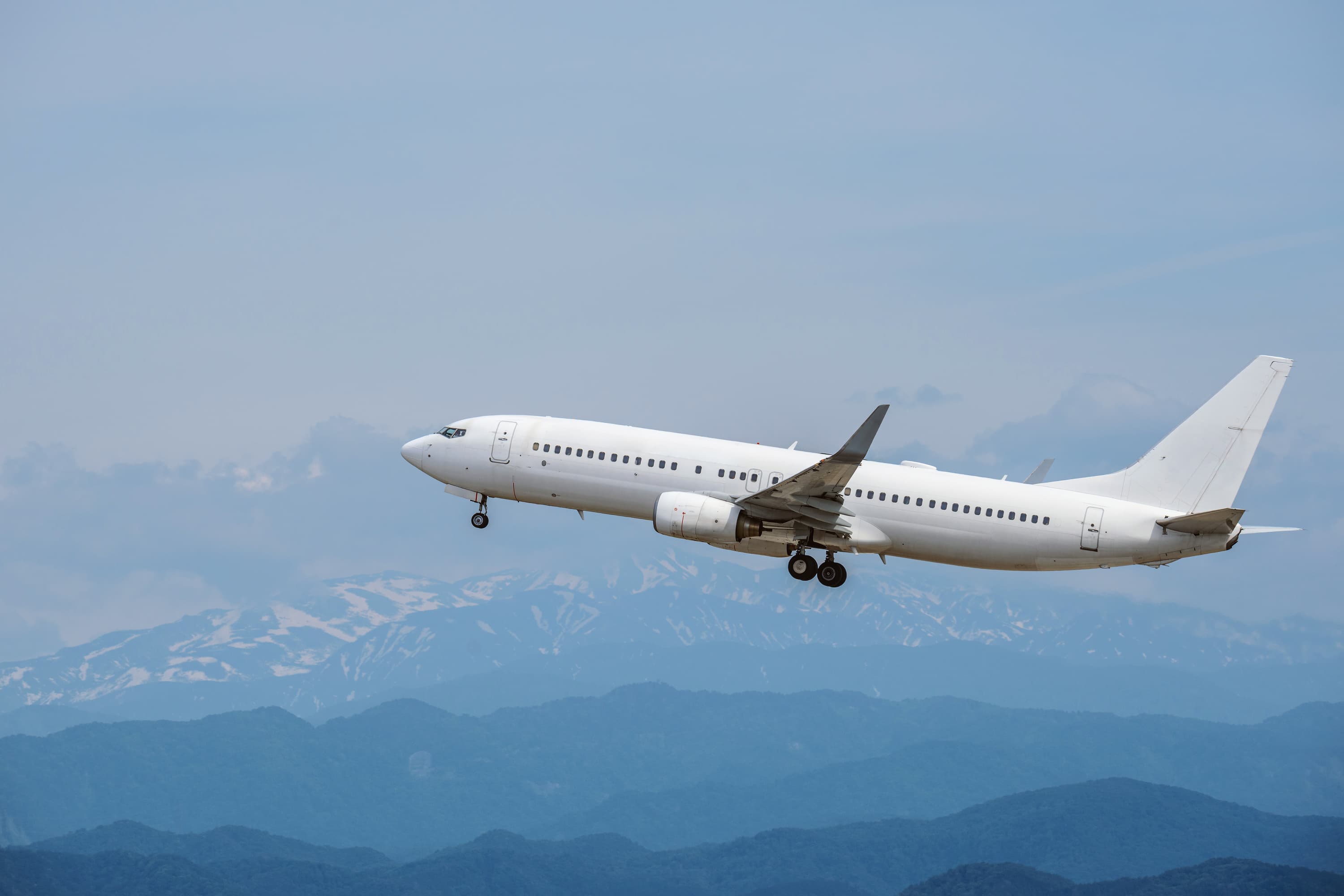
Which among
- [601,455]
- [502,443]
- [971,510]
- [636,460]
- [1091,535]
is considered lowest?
[1091,535]

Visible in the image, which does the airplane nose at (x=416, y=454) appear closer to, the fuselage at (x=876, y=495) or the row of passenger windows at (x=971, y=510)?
the fuselage at (x=876, y=495)

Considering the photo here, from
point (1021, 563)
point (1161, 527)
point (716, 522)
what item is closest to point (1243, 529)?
point (1161, 527)

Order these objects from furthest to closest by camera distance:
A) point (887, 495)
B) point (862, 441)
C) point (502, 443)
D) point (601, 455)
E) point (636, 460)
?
point (502, 443) → point (601, 455) → point (636, 460) → point (887, 495) → point (862, 441)

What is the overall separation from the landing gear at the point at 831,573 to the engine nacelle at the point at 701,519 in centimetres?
436

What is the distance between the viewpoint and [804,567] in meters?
62.4

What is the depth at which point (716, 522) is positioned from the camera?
194ft

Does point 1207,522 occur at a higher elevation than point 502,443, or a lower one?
lower

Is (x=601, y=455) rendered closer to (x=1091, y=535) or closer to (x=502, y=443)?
(x=502, y=443)

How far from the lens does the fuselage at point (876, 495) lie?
195ft

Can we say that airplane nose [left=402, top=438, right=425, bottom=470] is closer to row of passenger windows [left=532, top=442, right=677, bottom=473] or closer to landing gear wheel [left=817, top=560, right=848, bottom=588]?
row of passenger windows [left=532, top=442, right=677, bottom=473]

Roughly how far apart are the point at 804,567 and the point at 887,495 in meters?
5.08

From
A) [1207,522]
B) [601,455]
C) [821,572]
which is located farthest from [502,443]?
[1207,522]

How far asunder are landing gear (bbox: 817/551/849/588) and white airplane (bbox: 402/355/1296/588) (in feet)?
0.22

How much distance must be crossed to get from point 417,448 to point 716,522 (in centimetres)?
1660
